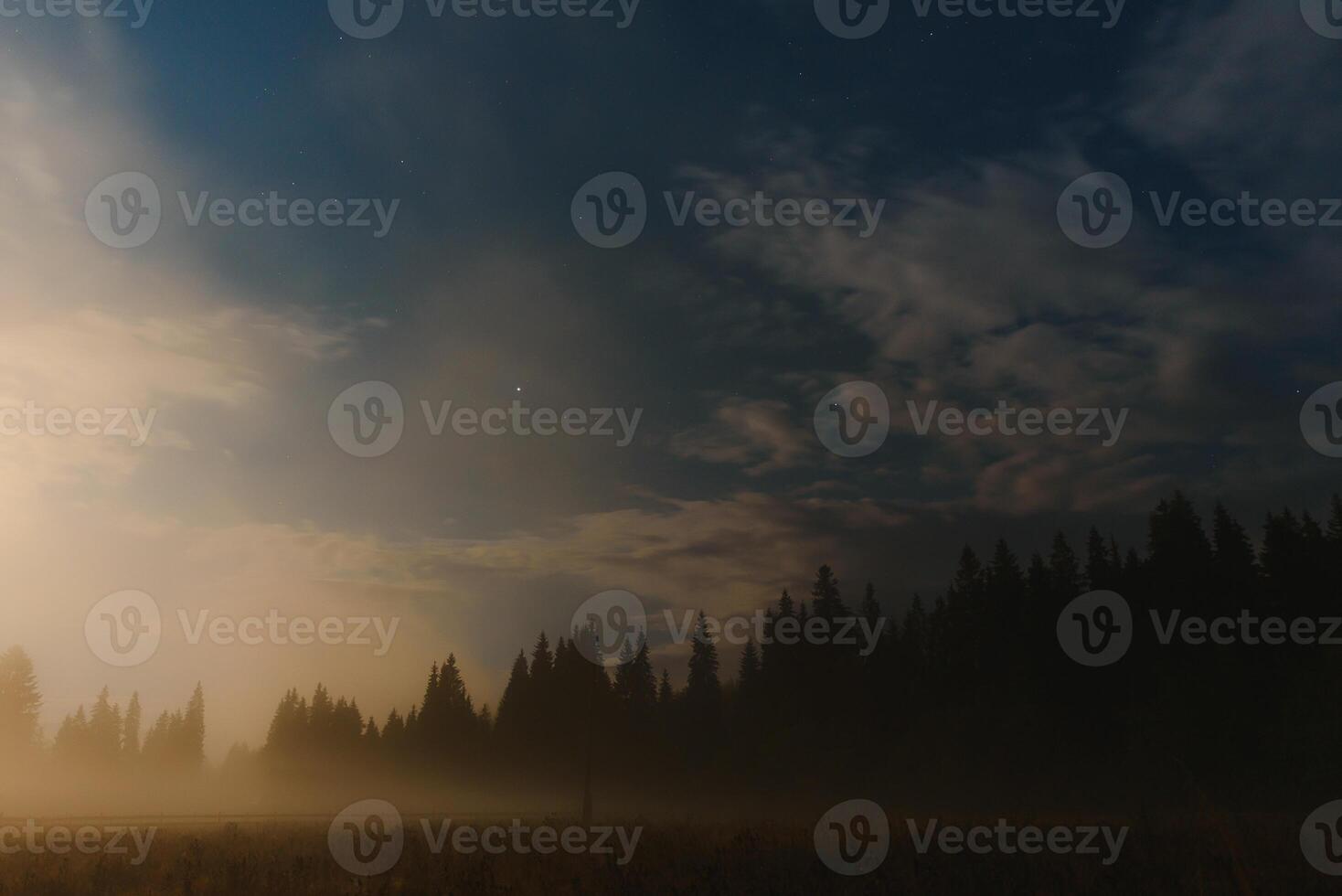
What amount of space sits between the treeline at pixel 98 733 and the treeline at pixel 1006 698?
5325cm

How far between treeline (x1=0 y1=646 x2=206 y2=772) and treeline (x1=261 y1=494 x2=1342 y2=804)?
53.3 metres

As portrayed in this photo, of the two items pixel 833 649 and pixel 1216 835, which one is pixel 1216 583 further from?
pixel 1216 835

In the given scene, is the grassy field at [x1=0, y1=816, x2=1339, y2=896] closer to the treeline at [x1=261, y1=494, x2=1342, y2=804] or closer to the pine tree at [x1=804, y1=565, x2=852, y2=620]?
the treeline at [x1=261, y1=494, x2=1342, y2=804]

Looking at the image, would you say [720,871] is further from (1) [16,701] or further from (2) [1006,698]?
(1) [16,701]

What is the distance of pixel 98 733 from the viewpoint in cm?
11606

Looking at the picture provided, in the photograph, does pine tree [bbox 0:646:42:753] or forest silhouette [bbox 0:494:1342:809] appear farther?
pine tree [bbox 0:646:42:753]

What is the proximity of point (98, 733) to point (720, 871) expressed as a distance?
137 meters

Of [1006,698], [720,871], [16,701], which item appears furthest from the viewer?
[16,701]

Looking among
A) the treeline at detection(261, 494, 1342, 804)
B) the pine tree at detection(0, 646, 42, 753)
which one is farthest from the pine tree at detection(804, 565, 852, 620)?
the pine tree at detection(0, 646, 42, 753)

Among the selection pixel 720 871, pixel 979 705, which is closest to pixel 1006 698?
pixel 979 705

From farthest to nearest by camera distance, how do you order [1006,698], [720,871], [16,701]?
[16,701], [1006,698], [720,871]

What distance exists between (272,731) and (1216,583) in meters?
129

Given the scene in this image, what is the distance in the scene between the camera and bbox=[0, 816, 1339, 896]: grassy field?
1372cm

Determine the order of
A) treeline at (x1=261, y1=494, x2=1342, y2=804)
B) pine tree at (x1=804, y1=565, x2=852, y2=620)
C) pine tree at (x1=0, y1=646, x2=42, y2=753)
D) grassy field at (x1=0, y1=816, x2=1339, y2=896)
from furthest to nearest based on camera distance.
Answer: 1. pine tree at (x1=0, y1=646, x2=42, y2=753)
2. pine tree at (x1=804, y1=565, x2=852, y2=620)
3. treeline at (x1=261, y1=494, x2=1342, y2=804)
4. grassy field at (x1=0, y1=816, x2=1339, y2=896)
